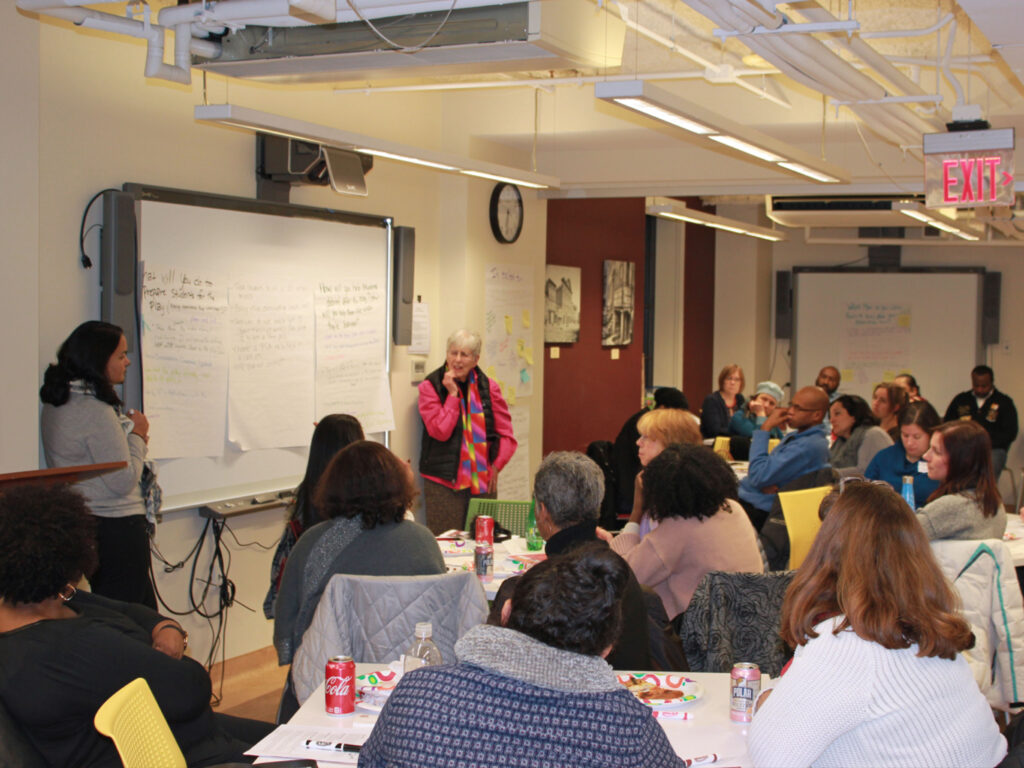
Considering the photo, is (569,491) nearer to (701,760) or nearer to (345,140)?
(701,760)

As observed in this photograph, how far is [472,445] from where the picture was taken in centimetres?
643

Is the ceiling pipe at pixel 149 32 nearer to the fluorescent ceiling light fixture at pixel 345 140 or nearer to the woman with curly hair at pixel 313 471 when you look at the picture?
the fluorescent ceiling light fixture at pixel 345 140

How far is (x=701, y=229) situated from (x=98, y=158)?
8.90 metres

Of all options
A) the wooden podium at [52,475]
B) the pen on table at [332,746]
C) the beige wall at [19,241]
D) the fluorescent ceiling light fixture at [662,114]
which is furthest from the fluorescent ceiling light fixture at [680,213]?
the pen on table at [332,746]

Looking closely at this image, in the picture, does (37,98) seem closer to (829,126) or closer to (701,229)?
(829,126)

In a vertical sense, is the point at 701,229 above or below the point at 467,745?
above

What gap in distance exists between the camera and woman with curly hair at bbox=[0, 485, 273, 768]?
241cm

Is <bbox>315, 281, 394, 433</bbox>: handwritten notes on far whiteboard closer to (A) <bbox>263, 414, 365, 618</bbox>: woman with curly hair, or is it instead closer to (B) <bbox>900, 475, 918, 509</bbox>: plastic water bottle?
(A) <bbox>263, 414, 365, 618</bbox>: woman with curly hair

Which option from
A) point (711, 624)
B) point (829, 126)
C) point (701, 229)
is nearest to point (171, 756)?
point (711, 624)

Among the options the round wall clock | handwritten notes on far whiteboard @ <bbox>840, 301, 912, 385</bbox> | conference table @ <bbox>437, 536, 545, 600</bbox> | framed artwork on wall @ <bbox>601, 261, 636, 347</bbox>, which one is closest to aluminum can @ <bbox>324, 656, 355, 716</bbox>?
conference table @ <bbox>437, 536, 545, 600</bbox>

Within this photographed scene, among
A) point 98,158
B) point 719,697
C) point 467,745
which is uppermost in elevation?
point 98,158

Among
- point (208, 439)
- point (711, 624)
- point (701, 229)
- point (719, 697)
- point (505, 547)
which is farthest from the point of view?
point (701, 229)

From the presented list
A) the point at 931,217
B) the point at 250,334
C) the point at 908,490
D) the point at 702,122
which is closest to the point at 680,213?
the point at 931,217

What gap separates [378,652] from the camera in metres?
3.10
